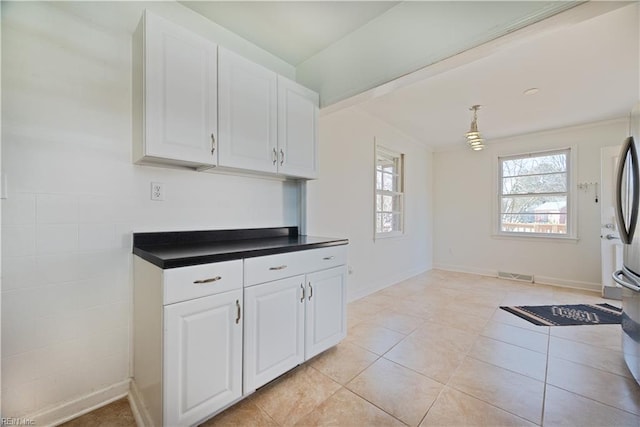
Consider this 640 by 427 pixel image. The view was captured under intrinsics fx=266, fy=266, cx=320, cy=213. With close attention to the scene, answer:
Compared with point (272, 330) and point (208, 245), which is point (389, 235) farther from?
point (208, 245)

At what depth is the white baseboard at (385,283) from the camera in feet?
11.0

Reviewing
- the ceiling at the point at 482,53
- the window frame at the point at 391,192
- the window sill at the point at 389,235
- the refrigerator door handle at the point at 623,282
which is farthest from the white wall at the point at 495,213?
the refrigerator door handle at the point at 623,282

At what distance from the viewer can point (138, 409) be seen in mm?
1430

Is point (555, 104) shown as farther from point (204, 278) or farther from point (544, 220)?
point (204, 278)

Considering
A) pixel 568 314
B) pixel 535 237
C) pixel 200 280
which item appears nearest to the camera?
pixel 200 280

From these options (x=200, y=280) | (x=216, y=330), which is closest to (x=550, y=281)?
(x=216, y=330)

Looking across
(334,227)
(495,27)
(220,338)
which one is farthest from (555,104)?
(220,338)

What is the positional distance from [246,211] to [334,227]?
46.5 inches

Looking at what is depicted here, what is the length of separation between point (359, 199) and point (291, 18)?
81.5 inches

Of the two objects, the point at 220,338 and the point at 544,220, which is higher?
the point at 544,220

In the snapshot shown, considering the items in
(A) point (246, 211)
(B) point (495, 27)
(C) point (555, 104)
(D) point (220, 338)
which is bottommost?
(D) point (220, 338)

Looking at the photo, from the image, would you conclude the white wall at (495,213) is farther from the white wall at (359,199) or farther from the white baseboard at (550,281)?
the white wall at (359,199)

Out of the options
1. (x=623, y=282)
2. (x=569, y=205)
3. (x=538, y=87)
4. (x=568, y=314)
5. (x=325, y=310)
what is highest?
(x=538, y=87)

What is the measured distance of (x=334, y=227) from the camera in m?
3.04
